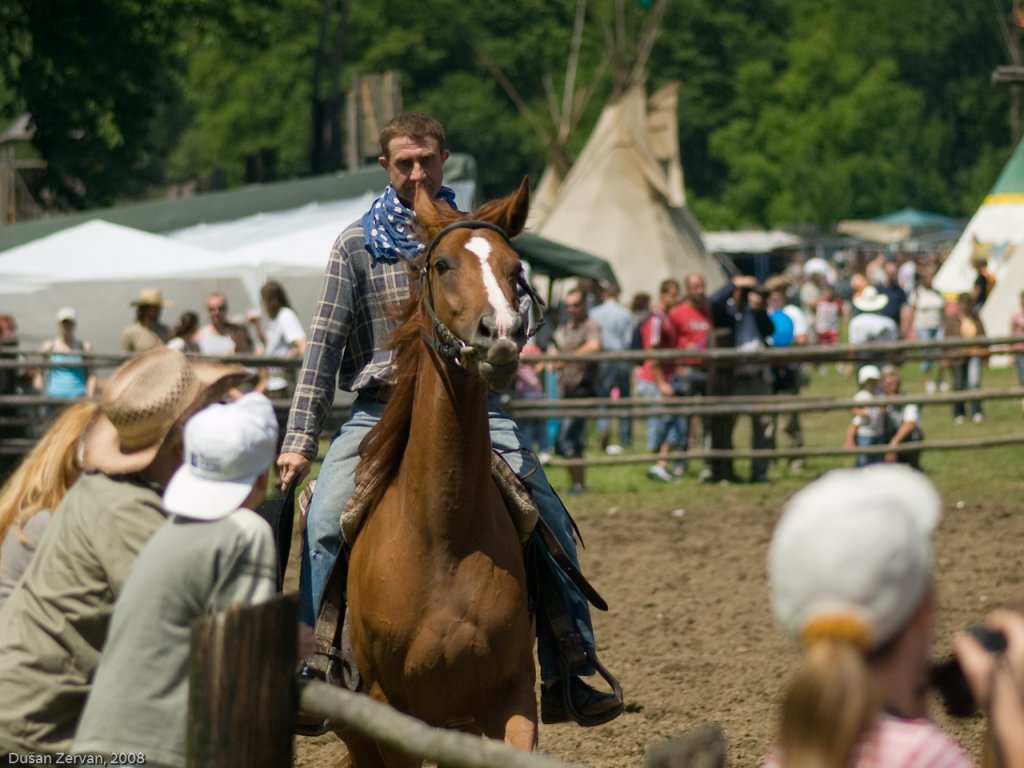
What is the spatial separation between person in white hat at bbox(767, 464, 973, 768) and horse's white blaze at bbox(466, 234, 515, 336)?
234cm

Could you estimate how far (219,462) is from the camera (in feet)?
11.7

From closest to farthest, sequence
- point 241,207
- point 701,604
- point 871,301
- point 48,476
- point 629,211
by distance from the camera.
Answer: point 48,476, point 701,604, point 871,301, point 241,207, point 629,211

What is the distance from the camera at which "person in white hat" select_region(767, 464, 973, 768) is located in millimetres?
2377

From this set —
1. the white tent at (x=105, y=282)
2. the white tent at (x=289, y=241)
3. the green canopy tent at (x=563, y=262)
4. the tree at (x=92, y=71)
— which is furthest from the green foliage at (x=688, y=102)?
the white tent at (x=105, y=282)

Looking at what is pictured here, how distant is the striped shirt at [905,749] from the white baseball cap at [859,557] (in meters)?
0.15

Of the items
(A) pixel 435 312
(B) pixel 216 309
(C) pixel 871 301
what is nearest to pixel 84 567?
(A) pixel 435 312

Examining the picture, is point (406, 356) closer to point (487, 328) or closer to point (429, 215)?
point (429, 215)

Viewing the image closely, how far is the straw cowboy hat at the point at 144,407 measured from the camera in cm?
402

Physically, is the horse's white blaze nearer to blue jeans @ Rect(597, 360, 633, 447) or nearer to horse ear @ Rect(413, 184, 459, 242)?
horse ear @ Rect(413, 184, 459, 242)

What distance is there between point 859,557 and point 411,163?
3.62 meters

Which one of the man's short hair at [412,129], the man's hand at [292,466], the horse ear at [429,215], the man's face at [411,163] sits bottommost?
the man's hand at [292,466]

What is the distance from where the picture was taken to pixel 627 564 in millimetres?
11766

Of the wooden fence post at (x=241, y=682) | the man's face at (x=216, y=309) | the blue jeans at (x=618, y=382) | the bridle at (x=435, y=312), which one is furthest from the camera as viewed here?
the blue jeans at (x=618, y=382)

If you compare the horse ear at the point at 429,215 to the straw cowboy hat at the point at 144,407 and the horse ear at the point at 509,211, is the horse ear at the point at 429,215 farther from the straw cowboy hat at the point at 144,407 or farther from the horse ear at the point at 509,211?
the straw cowboy hat at the point at 144,407
